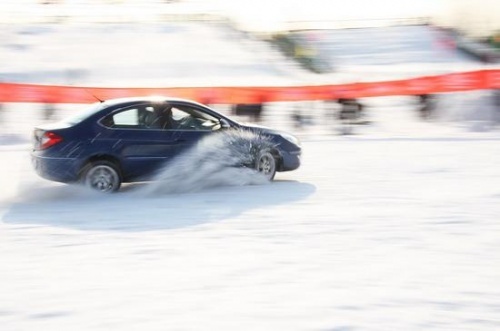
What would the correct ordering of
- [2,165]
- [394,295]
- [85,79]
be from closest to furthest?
1. [394,295]
2. [2,165]
3. [85,79]

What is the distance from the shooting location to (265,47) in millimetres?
44781

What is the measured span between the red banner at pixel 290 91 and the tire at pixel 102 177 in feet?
32.6

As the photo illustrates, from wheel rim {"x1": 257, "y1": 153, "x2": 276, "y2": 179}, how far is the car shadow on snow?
182mm

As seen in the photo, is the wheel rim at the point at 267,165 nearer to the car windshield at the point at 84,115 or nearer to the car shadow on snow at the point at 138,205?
the car shadow on snow at the point at 138,205

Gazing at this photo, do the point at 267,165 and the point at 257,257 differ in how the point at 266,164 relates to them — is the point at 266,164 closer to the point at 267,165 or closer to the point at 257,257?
the point at 267,165

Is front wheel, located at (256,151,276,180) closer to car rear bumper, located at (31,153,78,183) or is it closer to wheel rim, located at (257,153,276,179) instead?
wheel rim, located at (257,153,276,179)

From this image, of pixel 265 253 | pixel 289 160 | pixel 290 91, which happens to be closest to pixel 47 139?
pixel 289 160

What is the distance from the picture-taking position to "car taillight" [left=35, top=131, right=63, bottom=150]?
1018 cm

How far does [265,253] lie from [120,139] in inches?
160

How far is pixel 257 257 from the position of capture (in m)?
6.95

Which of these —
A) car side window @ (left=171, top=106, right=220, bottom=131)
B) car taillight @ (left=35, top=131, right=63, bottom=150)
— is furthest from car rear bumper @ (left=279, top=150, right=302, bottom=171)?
car taillight @ (left=35, top=131, right=63, bottom=150)

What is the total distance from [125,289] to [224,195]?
4439 mm

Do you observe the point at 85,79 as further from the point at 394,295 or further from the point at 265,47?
the point at 394,295

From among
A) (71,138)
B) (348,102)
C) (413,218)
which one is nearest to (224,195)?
(71,138)
